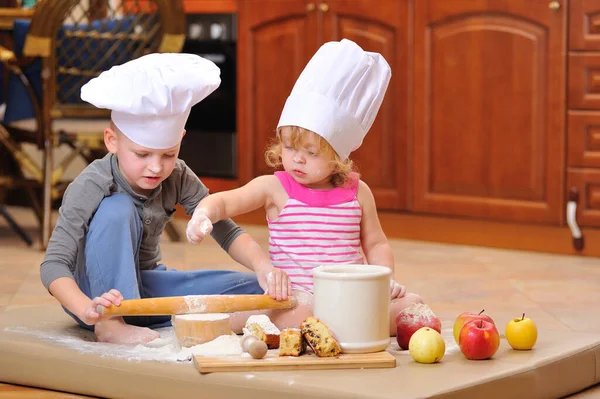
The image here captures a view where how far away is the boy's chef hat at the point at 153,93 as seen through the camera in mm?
1975

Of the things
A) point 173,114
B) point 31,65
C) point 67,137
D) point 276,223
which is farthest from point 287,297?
point 31,65

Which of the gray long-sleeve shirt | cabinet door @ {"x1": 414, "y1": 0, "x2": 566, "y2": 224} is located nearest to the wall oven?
cabinet door @ {"x1": 414, "y1": 0, "x2": 566, "y2": 224}

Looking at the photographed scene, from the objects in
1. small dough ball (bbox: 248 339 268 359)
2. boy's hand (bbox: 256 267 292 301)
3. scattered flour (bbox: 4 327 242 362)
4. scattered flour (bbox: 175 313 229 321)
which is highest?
boy's hand (bbox: 256 267 292 301)

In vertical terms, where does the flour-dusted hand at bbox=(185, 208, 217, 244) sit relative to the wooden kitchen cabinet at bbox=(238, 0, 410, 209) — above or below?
below

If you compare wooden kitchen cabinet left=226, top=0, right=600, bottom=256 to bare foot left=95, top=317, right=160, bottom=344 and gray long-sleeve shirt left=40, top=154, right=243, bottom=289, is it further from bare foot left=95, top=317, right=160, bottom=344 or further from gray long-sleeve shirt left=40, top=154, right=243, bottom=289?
bare foot left=95, top=317, right=160, bottom=344

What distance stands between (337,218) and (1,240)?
1.97m

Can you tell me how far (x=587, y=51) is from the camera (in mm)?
3328

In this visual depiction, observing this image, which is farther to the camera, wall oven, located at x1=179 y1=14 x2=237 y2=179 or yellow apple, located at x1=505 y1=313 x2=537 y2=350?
wall oven, located at x1=179 y1=14 x2=237 y2=179

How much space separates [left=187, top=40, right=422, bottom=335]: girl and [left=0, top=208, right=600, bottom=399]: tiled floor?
0.96ft

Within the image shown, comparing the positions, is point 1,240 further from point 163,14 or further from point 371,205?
point 371,205

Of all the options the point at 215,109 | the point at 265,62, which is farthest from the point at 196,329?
the point at 215,109

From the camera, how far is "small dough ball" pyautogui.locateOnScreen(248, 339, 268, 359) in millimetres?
1786

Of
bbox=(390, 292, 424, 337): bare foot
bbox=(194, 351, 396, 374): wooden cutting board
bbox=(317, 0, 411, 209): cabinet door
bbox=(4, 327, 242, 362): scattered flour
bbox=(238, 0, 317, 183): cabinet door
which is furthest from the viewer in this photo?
bbox=(238, 0, 317, 183): cabinet door

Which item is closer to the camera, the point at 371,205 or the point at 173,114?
the point at 173,114
